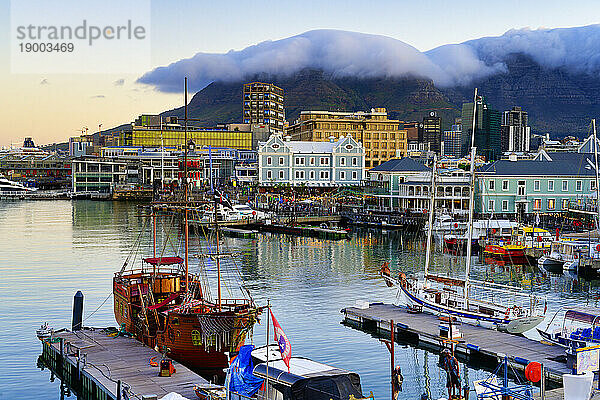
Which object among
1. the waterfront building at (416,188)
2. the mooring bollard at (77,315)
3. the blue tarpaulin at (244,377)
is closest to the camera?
the blue tarpaulin at (244,377)

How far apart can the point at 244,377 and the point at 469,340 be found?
13.7 meters

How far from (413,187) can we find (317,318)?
61.6 m

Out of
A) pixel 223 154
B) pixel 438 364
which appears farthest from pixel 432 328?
pixel 223 154

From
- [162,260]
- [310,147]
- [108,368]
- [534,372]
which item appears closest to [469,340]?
[534,372]

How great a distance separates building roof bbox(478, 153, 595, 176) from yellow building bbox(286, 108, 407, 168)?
249 feet

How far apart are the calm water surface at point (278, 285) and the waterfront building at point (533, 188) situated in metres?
15.8

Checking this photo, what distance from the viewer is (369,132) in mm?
173625

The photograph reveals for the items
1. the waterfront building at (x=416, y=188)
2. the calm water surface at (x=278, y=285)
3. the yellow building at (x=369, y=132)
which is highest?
the yellow building at (x=369, y=132)

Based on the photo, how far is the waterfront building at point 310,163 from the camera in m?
123

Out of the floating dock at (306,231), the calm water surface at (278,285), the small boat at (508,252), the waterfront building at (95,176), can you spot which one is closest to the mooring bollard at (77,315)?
the calm water surface at (278,285)

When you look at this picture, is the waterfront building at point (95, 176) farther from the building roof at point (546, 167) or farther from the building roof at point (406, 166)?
the building roof at point (546, 167)

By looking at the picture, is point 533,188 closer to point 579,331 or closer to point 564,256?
point 564,256

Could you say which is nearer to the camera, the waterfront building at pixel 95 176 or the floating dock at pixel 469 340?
the floating dock at pixel 469 340

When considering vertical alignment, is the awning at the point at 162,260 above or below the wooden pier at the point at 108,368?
above
